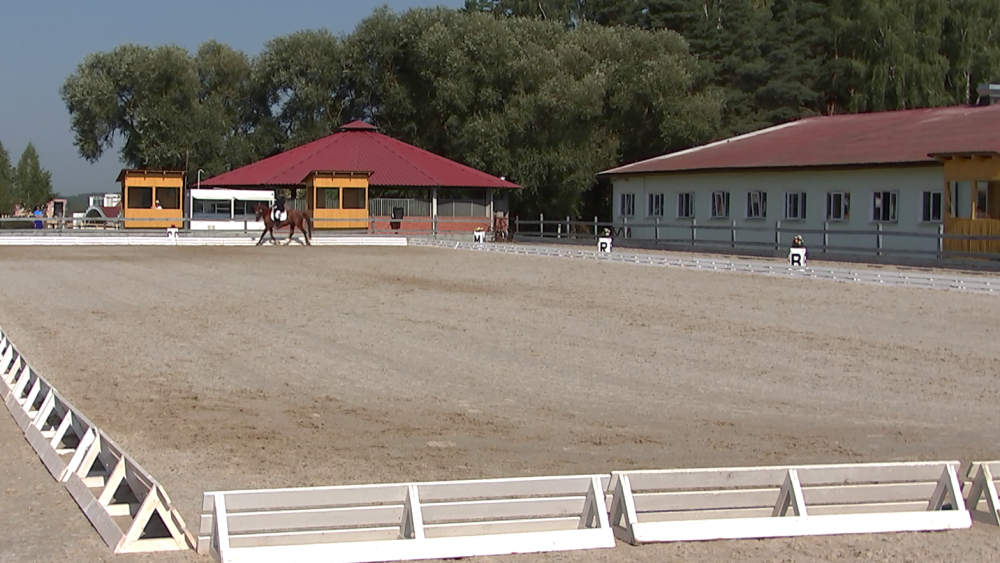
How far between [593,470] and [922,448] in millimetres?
3064

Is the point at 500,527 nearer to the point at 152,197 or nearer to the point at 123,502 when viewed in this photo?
the point at 123,502

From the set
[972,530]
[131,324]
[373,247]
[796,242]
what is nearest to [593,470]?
[972,530]

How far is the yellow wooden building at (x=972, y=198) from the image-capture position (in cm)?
3278

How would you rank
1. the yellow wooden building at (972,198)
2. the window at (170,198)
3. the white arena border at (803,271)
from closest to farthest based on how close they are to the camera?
the white arena border at (803,271)
the yellow wooden building at (972,198)
the window at (170,198)

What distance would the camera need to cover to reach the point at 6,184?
3649 inches

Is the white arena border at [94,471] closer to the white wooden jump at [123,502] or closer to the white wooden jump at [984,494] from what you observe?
the white wooden jump at [123,502]

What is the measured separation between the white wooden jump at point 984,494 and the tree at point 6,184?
8804 centimetres

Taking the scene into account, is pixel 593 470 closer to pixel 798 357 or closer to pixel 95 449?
pixel 95 449

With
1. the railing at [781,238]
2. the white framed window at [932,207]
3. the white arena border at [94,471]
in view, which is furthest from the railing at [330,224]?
the white arena border at [94,471]

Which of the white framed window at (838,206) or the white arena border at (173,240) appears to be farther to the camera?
the white arena border at (173,240)

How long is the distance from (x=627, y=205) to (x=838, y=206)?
1319 centimetres

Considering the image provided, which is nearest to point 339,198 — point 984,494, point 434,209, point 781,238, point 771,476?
point 434,209

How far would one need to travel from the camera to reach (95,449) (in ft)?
29.2

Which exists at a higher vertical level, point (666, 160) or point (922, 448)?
point (666, 160)
